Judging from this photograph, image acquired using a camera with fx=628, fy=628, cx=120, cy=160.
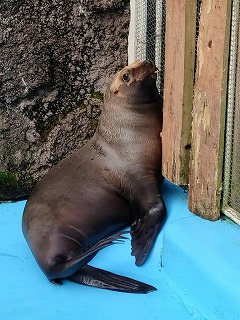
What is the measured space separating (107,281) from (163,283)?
279 millimetres

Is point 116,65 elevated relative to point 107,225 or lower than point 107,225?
elevated

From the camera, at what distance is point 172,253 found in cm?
305

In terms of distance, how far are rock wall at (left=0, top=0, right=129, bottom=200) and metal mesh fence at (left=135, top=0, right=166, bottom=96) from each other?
0.51 feet

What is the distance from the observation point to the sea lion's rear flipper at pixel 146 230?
321 cm

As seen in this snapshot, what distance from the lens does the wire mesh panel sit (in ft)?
9.43

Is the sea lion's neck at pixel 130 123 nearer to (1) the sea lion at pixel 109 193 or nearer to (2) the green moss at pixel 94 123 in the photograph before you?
(1) the sea lion at pixel 109 193

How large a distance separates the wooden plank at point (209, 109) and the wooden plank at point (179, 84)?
0.30 feet

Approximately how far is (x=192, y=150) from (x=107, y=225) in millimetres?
687

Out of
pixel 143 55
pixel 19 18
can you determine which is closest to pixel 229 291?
pixel 143 55

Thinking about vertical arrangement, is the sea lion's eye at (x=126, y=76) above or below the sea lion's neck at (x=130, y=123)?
above

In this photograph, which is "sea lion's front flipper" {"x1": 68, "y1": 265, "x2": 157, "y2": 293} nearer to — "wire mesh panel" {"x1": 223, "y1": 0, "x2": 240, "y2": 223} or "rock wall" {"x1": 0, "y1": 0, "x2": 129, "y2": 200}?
"wire mesh panel" {"x1": 223, "y1": 0, "x2": 240, "y2": 223}

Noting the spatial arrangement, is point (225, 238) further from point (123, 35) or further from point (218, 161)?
point (123, 35)

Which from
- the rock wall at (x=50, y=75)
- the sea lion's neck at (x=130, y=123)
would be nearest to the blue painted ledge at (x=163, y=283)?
the sea lion's neck at (x=130, y=123)

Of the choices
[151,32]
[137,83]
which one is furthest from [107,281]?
[151,32]
